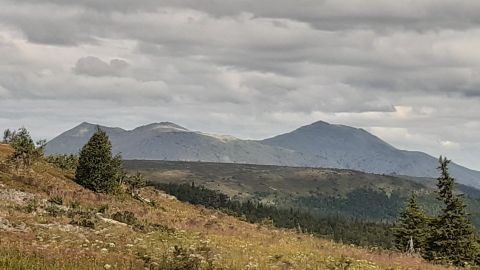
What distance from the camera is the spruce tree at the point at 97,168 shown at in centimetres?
5803

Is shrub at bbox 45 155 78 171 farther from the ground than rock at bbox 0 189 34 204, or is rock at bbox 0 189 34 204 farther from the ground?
shrub at bbox 45 155 78 171

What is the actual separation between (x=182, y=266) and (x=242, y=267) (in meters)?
3.57

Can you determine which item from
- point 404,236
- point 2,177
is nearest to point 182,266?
point 2,177

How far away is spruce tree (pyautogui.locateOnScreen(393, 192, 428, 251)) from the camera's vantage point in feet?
232

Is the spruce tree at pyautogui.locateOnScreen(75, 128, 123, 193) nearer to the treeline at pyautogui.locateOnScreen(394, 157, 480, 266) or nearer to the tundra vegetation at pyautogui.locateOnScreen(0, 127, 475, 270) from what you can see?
the tundra vegetation at pyautogui.locateOnScreen(0, 127, 475, 270)

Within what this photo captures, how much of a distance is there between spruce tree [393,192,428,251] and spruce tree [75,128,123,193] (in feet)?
125

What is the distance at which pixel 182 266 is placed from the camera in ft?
57.9

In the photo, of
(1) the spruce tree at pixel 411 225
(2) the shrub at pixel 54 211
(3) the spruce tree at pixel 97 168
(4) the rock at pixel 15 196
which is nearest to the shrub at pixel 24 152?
(3) the spruce tree at pixel 97 168

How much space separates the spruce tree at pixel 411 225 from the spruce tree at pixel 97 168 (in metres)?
38.1

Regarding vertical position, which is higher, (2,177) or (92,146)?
(92,146)

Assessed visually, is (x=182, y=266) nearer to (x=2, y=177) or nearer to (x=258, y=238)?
(x=258, y=238)

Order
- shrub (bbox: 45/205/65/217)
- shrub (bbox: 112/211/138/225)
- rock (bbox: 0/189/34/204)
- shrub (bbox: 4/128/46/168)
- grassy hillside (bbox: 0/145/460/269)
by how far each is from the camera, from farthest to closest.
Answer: shrub (bbox: 4/128/46/168), rock (bbox: 0/189/34/204), shrub (bbox: 112/211/138/225), shrub (bbox: 45/205/65/217), grassy hillside (bbox: 0/145/460/269)

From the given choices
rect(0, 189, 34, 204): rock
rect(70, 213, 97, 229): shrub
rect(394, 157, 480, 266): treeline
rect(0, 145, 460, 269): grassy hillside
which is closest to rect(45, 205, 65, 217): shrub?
rect(0, 145, 460, 269): grassy hillside

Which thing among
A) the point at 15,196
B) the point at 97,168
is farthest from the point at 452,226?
the point at 15,196
